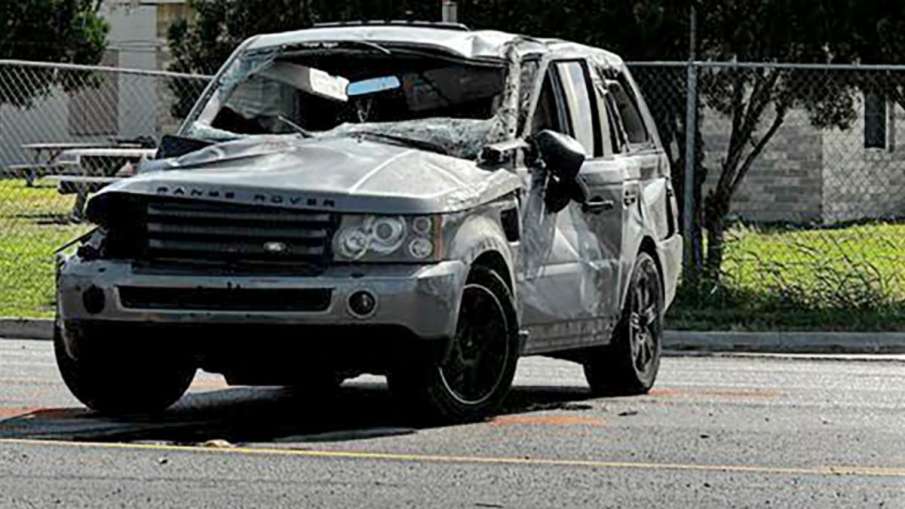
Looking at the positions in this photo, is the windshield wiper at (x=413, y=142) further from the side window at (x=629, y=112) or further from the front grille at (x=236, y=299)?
the side window at (x=629, y=112)

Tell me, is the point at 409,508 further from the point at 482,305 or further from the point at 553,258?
the point at 553,258

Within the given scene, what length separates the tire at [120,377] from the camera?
9781 millimetres

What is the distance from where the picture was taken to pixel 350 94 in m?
10.9

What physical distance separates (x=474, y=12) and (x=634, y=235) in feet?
31.2

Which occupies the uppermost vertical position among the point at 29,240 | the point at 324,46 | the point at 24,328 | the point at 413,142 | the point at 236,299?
the point at 324,46

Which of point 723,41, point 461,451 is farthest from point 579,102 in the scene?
point 723,41

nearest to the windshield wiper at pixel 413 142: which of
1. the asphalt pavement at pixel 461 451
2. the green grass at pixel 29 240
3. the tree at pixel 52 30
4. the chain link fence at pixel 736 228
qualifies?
the asphalt pavement at pixel 461 451

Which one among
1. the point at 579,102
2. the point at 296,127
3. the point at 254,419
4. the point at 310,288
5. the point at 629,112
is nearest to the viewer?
the point at 310,288

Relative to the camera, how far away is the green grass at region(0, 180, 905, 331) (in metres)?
18.1

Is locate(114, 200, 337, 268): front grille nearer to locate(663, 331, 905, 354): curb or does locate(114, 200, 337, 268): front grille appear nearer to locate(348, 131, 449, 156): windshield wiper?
locate(348, 131, 449, 156): windshield wiper

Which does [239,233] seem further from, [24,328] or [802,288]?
[802,288]

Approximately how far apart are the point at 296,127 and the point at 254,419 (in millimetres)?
1458

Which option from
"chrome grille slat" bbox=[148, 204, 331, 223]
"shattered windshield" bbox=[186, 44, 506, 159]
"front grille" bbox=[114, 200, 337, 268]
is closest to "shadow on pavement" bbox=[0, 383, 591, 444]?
"front grille" bbox=[114, 200, 337, 268]

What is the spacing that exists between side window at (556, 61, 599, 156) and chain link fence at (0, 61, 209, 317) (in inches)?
205
